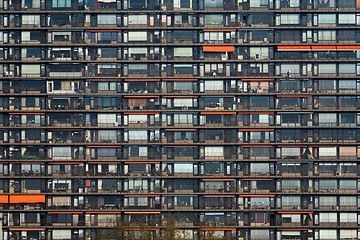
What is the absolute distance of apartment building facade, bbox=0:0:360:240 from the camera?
126m

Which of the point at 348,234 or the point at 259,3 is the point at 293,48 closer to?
the point at 259,3

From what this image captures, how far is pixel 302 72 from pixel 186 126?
44.7 feet

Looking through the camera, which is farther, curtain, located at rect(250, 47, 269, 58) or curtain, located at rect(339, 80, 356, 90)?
curtain, located at rect(339, 80, 356, 90)

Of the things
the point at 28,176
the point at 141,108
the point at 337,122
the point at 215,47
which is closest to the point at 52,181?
the point at 28,176

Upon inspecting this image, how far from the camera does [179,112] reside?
12675 cm

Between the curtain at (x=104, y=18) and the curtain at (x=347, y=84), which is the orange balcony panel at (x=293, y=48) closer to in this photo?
the curtain at (x=347, y=84)

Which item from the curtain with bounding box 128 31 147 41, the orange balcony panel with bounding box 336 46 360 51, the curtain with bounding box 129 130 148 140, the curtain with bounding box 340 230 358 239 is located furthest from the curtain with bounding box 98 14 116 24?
the curtain with bounding box 340 230 358 239

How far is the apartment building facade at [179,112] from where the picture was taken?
415 feet

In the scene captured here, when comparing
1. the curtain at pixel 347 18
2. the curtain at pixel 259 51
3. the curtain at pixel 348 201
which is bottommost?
the curtain at pixel 348 201

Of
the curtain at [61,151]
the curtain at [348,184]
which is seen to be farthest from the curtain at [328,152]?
the curtain at [61,151]

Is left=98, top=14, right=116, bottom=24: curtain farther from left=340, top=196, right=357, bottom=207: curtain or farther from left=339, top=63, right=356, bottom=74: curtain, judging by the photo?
left=340, top=196, right=357, bottom=207: curtain

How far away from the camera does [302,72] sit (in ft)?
418

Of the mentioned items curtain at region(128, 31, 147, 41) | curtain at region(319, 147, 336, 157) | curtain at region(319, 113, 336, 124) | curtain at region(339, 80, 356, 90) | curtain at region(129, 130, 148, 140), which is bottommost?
curtain at region(319, 147, 336, 157)

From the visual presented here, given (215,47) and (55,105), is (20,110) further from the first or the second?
(215,47)
